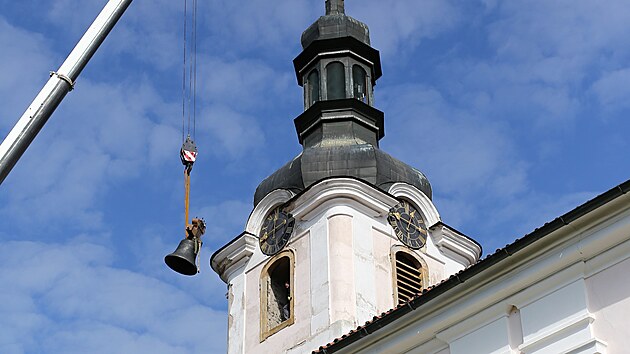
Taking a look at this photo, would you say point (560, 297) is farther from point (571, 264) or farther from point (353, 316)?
point (353, 316)

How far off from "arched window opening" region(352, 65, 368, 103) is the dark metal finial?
1989 millimetres

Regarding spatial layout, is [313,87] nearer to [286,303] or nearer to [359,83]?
[359,83]

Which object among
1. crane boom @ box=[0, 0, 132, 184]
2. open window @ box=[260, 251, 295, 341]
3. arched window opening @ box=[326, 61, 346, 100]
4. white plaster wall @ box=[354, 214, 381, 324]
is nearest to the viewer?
crane boom @ box=[0, 0, 132, 184]

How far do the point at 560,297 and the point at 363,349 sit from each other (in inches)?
113

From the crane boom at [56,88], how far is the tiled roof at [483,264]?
206 inches

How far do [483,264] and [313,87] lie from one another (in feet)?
48.2

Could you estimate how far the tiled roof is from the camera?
14.5 m

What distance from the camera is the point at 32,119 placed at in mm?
11578

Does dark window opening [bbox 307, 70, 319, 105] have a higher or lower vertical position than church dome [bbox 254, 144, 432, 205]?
higher

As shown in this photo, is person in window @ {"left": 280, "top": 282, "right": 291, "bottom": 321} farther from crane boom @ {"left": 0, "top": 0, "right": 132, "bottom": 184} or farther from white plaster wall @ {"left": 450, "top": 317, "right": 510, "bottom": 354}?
crane boom @ {"left": 0, "top": 0, "right": 132, "bottom": 184}

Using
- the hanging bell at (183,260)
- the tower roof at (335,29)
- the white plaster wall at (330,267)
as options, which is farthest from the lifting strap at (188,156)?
the tower roof at (335,29)

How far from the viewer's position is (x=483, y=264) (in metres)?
15.5

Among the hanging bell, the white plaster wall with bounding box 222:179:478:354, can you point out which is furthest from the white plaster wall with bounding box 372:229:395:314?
the hanging bell

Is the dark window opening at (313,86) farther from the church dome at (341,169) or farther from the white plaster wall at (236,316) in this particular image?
the white plaster wall at (236,316)
